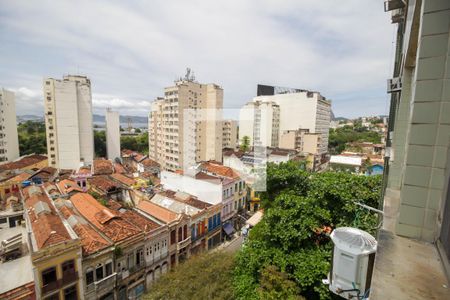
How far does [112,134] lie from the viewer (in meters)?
41.9

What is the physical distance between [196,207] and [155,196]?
12.0ft

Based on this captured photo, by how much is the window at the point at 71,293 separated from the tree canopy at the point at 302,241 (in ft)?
24.9

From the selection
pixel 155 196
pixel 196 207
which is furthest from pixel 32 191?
pixel 196 207

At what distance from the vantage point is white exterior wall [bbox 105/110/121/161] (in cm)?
4122

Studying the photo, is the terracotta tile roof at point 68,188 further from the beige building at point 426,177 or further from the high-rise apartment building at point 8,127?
the high-rise apartment building at point 8,127

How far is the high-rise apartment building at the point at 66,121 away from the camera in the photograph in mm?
31859

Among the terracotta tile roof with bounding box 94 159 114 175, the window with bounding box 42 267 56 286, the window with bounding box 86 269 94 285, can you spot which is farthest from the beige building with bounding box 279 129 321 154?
the window with bounding box 42 267 56 286

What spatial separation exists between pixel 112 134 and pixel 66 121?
9.58 metres

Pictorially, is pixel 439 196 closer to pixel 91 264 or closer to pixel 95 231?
pixel 91 264

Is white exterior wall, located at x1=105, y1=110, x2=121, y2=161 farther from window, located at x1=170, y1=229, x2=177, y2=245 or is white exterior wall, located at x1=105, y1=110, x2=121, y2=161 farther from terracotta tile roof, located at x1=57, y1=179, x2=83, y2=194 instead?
window, located at x1=170, y1=229, x2=177, y2=245

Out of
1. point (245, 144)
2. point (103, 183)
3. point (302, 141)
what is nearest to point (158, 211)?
point (103, 183)

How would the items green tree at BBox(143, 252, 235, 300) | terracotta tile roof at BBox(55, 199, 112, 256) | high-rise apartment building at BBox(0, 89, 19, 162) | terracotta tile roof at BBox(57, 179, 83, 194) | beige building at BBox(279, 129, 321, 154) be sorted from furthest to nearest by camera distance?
beige building at BBox(279, 129, 321, 154) < high-rise apartment building at BBox(0, 89, 19, 162) < terracotta tile roof at BBox(57, 179, 83, 194) < terracotta tile roof at BBox(55, 199, 112, 256) < green tree at BBox(143, 252, 235, 300)

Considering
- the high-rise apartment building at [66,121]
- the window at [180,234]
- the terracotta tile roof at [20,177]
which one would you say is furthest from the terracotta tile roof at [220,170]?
the high-rise apartment building at [66,121]

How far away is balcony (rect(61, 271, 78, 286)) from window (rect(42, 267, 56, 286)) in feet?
1.18
